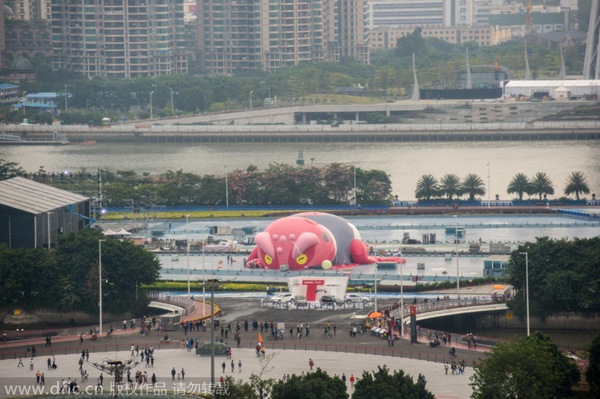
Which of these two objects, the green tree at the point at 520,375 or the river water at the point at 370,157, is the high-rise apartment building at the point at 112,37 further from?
the green tree at the point at 520,375

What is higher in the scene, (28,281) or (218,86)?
(218,86)

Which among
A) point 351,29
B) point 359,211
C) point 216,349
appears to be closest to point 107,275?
point 216,349

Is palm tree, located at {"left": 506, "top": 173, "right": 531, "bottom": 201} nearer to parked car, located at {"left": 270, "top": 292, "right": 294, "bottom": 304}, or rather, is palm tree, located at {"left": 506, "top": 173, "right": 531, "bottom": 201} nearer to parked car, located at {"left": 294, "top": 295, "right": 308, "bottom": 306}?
parked car, located at {"left": 270, "top": 292, "right": 294, "bottom": 304}

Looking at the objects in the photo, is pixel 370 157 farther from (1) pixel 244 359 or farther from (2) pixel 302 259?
(1) pixel 244 359

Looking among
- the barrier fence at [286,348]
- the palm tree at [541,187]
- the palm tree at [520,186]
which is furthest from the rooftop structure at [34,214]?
the palm tree at [541,187]

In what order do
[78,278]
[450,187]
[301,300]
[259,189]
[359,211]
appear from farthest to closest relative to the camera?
[450,187] < [259,189] < [359,211] < [78,278] < [301,300]

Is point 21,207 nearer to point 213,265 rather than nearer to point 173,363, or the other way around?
point 213,265

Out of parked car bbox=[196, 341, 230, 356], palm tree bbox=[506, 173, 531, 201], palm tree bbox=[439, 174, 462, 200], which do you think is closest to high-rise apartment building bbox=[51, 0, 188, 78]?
palm tree bbox=[439, 174, 462, 200]
